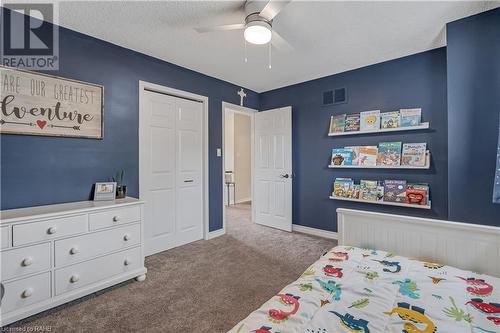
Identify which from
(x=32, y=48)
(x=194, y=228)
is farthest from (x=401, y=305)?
(x=32, y=48)

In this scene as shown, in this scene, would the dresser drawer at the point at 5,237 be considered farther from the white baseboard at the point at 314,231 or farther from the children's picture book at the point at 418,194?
the children's picture book at the point at 418,194

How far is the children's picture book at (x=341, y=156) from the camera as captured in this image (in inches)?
135

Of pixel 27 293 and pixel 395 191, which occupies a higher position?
pixel 395 191

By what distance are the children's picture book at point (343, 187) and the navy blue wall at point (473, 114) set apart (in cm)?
124

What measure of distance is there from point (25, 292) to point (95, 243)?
515 millimetres

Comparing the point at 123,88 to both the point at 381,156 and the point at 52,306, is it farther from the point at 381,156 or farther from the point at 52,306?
the point at 381,156

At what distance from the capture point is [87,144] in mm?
2463

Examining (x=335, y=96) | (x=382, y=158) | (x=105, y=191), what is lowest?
(x=105, y=191)

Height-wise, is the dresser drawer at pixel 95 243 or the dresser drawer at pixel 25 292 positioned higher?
the dresser drawer at pixel 95 243

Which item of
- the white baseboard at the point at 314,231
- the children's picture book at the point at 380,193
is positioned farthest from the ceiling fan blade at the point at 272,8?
the white baseboard at the point at 314,231

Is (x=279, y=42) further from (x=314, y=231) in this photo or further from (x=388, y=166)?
(x=314, y=231)

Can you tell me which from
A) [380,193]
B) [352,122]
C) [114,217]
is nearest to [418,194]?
[380,193]

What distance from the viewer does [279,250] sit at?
124 inches

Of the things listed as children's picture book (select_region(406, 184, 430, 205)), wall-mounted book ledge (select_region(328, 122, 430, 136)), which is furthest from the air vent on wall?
children's picture book (select_region(406, 184, 430, 205))
